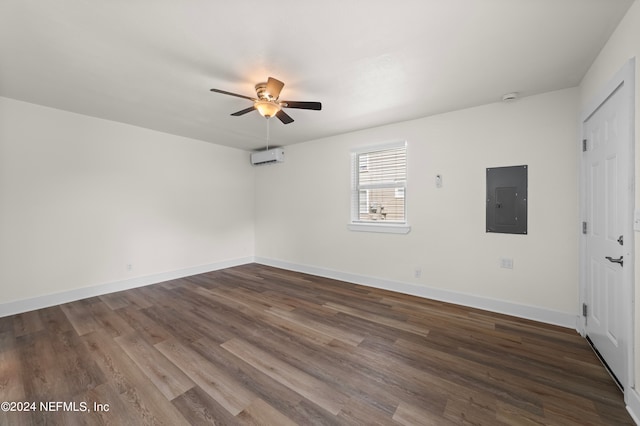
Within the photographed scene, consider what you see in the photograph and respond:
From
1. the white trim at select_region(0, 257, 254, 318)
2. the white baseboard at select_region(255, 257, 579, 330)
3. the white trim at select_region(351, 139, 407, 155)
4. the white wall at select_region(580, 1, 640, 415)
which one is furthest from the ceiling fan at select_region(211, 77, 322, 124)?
the white trim at select_region(0, 257, 254, 318)

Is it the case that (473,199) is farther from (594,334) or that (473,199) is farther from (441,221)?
(594,334)

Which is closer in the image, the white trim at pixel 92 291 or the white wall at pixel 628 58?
the white wall at pixel 628 58

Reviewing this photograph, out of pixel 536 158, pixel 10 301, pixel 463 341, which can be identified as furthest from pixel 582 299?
pixel 10 301

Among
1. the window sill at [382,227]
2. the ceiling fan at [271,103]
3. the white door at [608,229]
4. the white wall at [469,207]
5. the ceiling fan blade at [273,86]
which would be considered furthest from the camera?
the window sill at [382,227]

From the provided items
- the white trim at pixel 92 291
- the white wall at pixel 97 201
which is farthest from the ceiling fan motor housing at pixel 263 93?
the white trim at pixel 92 291

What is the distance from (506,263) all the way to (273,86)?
3.34 metres

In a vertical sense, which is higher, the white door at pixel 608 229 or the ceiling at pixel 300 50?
the ceiling at pixel 300 50

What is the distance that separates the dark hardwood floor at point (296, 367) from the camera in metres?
1.56

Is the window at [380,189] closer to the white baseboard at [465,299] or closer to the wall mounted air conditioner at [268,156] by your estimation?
the white baseboard at [465,299]

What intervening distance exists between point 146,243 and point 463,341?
480 cm

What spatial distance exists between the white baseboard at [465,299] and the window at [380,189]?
85 centimetres

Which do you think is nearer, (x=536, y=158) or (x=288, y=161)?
(x=536, y=158)

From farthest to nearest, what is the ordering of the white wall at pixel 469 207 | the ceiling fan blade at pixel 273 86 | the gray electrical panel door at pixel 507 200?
1. the gray electrical panel door at pixel 507 200
2. the white wall at pixel 469 207
3. the ceiling fan blade at pixel 273 86

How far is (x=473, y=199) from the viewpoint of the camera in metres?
3.17
